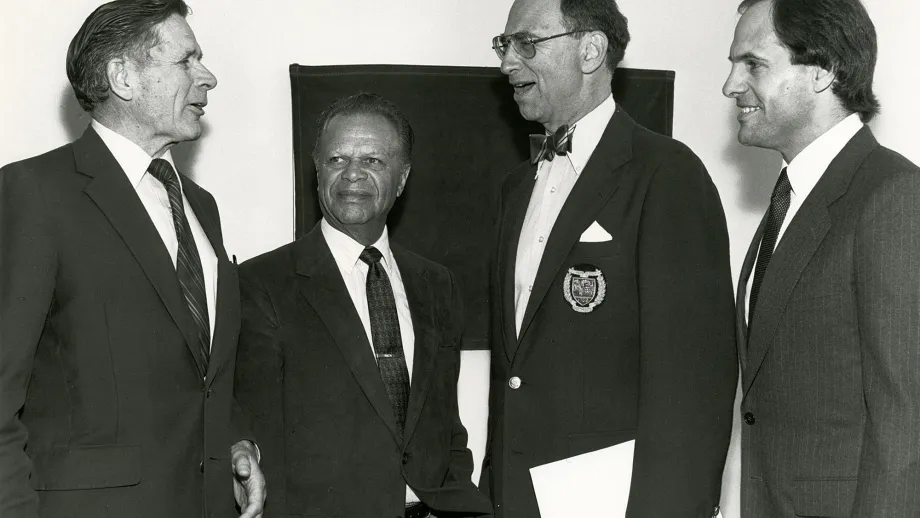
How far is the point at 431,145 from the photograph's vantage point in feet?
11.9

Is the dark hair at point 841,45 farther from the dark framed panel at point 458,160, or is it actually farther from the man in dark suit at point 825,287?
the dark framed panel at point 458,160

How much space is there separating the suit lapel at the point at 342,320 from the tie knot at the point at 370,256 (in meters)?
0.11

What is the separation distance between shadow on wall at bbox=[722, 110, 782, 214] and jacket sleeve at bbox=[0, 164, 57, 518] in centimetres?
276

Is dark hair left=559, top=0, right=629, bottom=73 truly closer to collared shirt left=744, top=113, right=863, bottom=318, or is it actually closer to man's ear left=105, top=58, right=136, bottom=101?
collared shirt left=744, top=113, right=863, bottom=318

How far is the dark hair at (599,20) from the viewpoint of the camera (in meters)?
2.74

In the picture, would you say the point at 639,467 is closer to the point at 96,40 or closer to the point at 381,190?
the point at 381,190

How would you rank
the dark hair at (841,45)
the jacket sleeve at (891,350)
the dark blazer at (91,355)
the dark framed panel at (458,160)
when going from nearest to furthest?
the jacket sleeve at (891,350) → the dark blazer at (91,355) → the dark hair at (841,45) → the dark framed panel at (458,160)

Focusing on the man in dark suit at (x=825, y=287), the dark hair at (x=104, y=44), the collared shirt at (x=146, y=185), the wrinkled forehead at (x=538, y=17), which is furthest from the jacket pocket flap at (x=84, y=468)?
the wrinkled forehead at (x=538, y=17)

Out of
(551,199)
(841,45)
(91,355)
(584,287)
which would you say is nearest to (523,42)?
(551,199)

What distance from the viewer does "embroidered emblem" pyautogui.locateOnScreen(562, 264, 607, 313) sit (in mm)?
2480

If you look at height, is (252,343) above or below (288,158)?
below

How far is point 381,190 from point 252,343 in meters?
0.62

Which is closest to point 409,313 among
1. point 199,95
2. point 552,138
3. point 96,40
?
point 552,138

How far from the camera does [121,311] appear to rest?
87.7 inches
